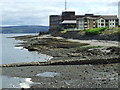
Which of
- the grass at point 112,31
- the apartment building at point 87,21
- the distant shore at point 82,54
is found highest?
the apartment building at point 87,21

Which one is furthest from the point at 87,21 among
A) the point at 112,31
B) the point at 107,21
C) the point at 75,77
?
the point at 75,77

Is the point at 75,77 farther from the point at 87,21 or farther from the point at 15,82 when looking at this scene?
the point at 87,21

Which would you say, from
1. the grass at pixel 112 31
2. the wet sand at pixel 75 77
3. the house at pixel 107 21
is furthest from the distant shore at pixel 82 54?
the house at pixel 107 21

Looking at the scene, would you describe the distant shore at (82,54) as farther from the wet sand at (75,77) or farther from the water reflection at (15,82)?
the water reflection at (15,82)

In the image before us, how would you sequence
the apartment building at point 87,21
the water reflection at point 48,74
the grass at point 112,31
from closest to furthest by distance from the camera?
1. the water reflection at point 48,74
2. the grass at point 112,31
3. the apartment building at point 87,21

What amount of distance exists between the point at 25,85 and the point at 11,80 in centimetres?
360

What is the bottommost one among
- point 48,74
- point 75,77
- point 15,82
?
point 48,74

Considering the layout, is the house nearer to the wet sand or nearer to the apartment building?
the apartment building


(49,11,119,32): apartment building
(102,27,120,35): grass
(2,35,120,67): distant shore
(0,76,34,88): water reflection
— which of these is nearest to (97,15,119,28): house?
(49,11,119,32): apartment building

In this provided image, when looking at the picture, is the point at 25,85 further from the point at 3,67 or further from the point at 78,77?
the point at 3,67

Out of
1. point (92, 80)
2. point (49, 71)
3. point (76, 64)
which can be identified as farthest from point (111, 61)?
point (92, 80)

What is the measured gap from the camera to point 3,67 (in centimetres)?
3819

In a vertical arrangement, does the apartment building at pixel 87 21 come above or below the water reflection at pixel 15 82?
above

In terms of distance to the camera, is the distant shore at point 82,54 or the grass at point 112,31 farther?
the grass at point 112,31
